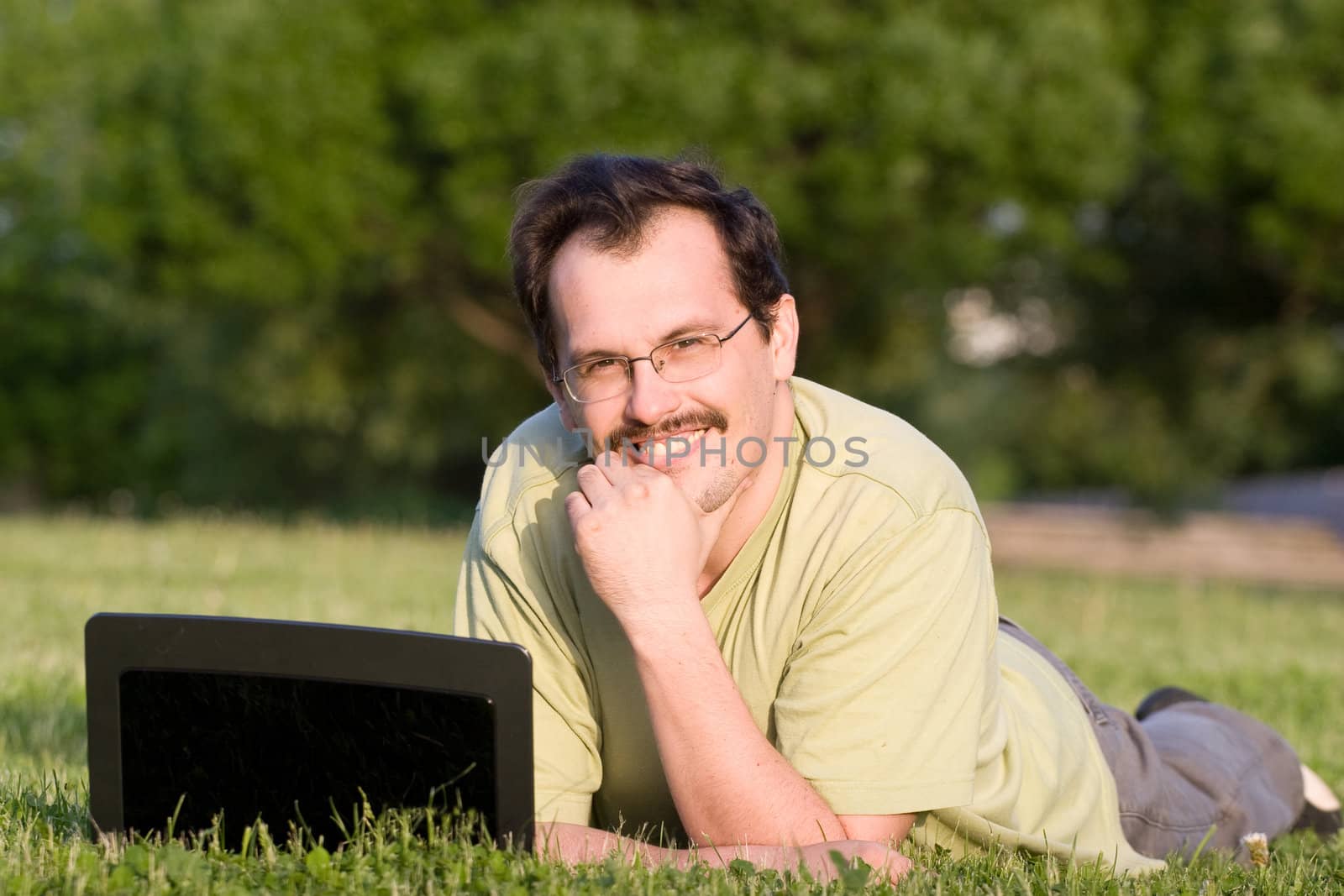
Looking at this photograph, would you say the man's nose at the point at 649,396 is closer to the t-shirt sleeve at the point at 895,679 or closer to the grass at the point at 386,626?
the t-shirt sleeve at the point at 895,679

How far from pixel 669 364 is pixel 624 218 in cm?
32

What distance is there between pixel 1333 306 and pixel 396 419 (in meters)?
14.2

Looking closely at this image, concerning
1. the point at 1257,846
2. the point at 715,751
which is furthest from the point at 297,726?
the point at 1257,846

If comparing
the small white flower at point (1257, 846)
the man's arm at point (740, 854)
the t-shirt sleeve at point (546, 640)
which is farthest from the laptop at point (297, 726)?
the small white flower at point (1257, 846)

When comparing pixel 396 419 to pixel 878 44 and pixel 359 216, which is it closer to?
pixel 359 216

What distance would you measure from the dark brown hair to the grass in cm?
119

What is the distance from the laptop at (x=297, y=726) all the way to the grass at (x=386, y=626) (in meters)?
0.07

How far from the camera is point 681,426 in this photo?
3.04 metres

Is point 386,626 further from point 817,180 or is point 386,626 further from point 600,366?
point 817,180

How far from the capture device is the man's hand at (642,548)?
283cm

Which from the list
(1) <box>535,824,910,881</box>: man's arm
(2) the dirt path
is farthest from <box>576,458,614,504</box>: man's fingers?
(2) the dirt path

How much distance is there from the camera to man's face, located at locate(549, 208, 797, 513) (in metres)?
3.01

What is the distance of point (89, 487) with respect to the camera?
4009 centimetres

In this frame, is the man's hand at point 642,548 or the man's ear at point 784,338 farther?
the man's ear at point 784,338
